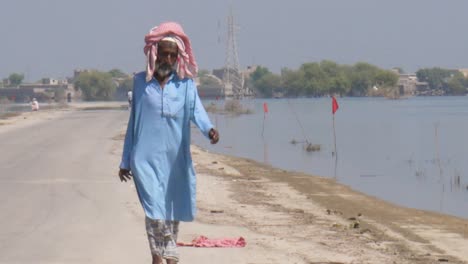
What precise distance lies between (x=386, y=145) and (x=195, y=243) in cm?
3617

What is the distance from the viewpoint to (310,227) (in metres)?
13.5

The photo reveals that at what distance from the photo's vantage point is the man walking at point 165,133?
7934mm

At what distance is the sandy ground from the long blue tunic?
2.18 meters

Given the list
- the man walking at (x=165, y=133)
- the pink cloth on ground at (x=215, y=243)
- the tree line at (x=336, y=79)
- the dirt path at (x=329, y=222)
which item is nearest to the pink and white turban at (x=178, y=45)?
the man walking at (x=165, y=133)

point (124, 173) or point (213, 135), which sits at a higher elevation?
point (213, 135)

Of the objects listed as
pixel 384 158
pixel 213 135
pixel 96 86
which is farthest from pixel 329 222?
pixel 96 86

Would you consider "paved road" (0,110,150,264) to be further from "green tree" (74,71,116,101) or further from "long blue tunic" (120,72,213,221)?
"green tree" (74,71,116,101)

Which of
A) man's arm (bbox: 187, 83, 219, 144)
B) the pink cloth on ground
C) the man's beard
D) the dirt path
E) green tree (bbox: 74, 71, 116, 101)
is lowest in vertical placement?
green tree (bbox: 74, 71, 116, 101)

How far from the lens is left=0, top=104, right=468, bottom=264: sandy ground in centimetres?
1079

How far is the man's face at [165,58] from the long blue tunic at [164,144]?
0.07 m

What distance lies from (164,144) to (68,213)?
6.05 meters

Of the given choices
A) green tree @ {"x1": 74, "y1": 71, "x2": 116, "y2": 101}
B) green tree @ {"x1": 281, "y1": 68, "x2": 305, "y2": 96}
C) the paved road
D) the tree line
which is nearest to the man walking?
the paved road

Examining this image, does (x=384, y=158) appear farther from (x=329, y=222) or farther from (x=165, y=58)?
(x=165, y=58)

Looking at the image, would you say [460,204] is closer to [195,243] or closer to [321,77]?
[195,243]
